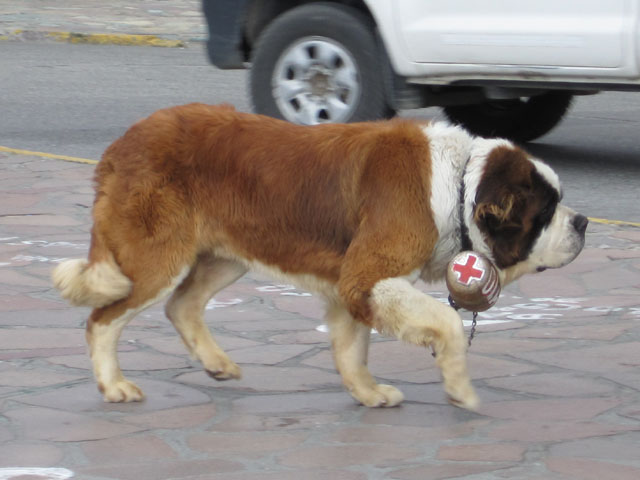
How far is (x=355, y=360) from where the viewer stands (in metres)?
4.28

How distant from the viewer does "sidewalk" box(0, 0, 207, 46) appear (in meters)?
16.0

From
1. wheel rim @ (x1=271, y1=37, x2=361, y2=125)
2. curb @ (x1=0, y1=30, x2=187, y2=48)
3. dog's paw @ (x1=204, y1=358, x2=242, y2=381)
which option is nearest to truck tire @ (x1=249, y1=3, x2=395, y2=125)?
wheel rim @ (x1=271, y1=37, x2=361, y2=125)

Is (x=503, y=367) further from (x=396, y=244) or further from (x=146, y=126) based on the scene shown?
(x=146, y=126)

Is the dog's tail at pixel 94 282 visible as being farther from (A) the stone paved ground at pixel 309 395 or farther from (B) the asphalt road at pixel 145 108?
(B) the asphalt road at pixel 145 108

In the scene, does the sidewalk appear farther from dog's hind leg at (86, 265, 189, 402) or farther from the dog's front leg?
the dog's front leg

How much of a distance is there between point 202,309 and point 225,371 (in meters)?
0.27

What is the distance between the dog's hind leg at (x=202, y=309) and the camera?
176 inches

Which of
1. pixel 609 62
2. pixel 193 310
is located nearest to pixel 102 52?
pixel 609 62

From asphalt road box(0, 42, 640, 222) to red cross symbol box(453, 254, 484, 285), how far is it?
10.6ft

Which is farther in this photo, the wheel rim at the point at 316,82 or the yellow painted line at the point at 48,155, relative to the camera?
the yellow painted line at the point at 48,155

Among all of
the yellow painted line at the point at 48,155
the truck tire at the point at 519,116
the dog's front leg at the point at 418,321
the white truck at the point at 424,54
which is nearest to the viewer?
the dog's front leg at the point at 418,321

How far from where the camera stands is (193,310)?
4.57 metres

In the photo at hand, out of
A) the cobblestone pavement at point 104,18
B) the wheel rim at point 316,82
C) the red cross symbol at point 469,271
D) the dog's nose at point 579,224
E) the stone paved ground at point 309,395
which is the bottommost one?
the cobblestone pavement at point 104,18

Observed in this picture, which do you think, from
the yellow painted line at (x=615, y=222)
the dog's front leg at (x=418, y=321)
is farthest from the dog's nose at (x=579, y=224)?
the yellow painted line at (x=615, y=222)
